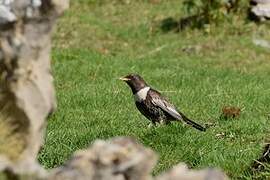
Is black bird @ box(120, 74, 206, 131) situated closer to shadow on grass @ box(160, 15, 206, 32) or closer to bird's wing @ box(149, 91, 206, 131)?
bird's wing @ box(149, 91, 206, 131)

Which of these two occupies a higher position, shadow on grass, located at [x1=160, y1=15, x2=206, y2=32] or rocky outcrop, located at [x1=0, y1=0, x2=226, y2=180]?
rocky outcrop, located at [x1=0, y1=0, x2=226, y2=180]

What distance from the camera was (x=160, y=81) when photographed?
16.2m

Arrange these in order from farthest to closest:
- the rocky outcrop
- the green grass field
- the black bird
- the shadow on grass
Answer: the shadow on grass → the black bird → the green grass field → the rocky outcrop

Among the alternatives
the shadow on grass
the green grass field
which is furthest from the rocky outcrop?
the shadow on grass

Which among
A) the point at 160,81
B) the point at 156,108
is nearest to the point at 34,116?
the point at 156,108

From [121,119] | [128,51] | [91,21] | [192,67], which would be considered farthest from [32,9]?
[91,21]

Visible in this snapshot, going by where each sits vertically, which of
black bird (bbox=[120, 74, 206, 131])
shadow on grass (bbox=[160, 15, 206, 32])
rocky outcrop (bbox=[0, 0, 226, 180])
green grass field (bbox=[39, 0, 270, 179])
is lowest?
shadow on grass (bbox=[160, 15, 206, 32])

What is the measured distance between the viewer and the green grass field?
9656 millimetres

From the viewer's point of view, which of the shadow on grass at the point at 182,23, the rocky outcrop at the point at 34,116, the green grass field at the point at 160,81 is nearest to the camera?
the rocky outcrop at the point at 34,116

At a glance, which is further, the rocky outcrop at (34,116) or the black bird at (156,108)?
the black bird at (156,108)

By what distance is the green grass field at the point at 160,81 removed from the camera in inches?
380

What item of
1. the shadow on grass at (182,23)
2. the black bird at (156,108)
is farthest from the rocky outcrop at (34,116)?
the shadow on grass at (182,23)

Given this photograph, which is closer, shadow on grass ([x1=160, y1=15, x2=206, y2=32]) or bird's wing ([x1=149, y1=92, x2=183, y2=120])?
bird's wing ([x1=149, y1=92, x2=183, y2=120])

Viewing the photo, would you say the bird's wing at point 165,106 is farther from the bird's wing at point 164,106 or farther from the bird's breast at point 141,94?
the bird's breast at point 141,94
